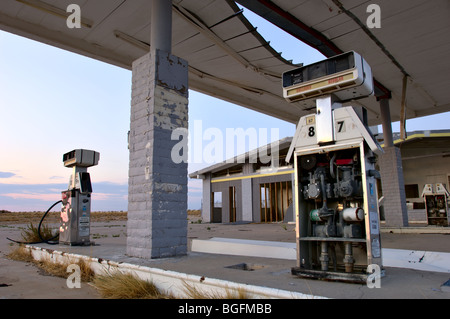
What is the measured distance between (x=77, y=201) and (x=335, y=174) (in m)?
6.62

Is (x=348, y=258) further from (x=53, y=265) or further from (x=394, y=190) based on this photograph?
(x=394, y=190)

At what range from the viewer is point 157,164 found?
19.0 feet

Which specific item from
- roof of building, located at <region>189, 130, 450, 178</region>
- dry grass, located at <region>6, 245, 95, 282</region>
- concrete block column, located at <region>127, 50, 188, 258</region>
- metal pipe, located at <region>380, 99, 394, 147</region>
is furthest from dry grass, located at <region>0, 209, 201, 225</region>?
metal pipe, located at <region>380, 99, 394, 147</region>

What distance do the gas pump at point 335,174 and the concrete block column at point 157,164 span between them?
98.0 inches

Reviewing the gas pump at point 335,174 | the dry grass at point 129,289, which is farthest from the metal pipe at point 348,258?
the dry grass at point 129,289

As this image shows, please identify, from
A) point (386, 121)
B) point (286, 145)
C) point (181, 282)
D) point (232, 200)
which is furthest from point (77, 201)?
point (232, 200)

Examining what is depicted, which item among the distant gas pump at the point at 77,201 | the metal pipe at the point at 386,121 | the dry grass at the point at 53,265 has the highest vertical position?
the metal pipe at the point at 386,121

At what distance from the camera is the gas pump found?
3818 mm

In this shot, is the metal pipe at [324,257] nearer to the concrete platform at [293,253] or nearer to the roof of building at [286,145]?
the concrete platform at [293,253]

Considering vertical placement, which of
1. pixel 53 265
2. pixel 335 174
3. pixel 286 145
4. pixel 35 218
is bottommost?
pixel 53 265

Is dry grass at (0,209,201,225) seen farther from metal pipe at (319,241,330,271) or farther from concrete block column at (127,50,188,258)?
metal pipe at (319,241,330,271)

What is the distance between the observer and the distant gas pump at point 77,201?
8.09 metres
